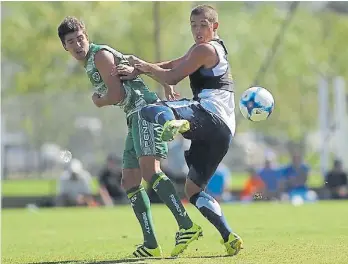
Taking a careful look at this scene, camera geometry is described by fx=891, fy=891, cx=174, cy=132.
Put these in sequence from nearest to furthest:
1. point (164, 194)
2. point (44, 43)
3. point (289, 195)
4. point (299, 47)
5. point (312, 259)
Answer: point (312, 259) → point (164, 194) → point (289, 195) → point (44, 43) → point (299, 47)

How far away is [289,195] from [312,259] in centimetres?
1759

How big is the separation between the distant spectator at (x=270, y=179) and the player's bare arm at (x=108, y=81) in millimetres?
17371

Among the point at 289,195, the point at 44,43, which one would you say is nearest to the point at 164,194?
the point at 289,195

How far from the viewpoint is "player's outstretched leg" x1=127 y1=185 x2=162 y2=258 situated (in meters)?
9.23

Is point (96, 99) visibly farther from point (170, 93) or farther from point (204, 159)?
point (204, 159)

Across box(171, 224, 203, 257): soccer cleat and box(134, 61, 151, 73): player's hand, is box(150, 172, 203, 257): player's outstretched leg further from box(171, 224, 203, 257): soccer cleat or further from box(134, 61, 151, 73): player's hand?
box(134, 61, 151, 73): player's hand

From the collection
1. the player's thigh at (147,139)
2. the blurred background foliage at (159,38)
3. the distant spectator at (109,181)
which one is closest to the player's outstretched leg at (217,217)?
the player's thigh at (147,139)

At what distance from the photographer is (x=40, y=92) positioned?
37938 mm

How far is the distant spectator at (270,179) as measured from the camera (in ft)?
85.9

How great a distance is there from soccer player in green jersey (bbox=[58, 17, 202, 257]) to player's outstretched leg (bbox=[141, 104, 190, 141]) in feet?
1.83

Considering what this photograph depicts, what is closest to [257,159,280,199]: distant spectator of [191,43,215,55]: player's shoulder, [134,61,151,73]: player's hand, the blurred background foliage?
the blurred background foliage

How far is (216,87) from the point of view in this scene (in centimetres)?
888

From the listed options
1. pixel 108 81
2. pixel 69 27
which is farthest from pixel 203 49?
pixel 69 27

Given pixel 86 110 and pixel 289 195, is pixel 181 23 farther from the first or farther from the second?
pixel 289 195
